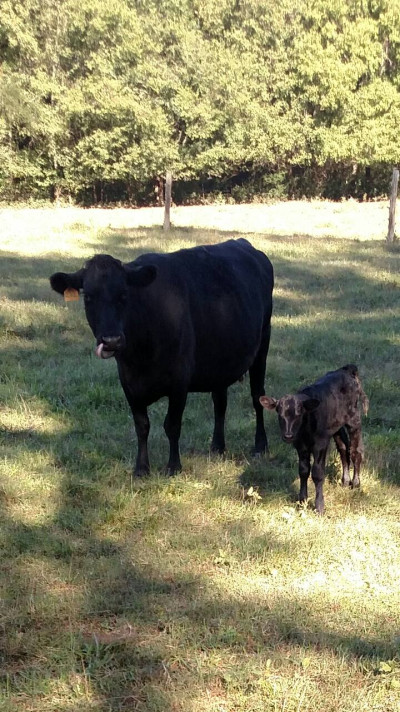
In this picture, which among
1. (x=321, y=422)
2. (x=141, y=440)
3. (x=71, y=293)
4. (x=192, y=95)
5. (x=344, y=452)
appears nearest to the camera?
(x=321, y=422)

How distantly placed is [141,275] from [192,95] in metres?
40.5

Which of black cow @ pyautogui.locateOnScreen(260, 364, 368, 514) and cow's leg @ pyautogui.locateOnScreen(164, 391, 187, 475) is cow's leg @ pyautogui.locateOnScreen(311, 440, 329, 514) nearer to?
black cow @ pyautogui.locateOnScreen(260, 364, 368, 514)

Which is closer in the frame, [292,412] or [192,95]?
[292,412]

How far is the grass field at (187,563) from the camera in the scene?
3668mm

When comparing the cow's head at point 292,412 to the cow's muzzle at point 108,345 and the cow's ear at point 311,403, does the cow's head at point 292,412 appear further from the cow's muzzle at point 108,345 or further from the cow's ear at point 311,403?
the cow's muzzle at point 108,345

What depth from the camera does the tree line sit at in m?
40.8

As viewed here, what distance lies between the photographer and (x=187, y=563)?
480 centimetres

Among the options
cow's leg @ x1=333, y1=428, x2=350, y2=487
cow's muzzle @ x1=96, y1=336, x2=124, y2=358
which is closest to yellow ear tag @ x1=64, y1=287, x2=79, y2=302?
cow's muzzle @ x1=96, y1=336, x2=124, y2=358

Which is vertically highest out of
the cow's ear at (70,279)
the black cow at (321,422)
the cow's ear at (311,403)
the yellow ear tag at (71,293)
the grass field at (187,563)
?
the cow's ear at (70,279)

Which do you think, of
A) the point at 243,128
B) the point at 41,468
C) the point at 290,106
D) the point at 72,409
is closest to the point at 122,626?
the point at 41,468

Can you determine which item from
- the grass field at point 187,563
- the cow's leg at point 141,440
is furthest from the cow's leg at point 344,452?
the cow's leg at point 141,440

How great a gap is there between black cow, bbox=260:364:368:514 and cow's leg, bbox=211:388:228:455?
47.9 inches

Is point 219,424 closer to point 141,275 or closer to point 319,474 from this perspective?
point 319,474

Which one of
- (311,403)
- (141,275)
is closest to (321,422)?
(311,403)
